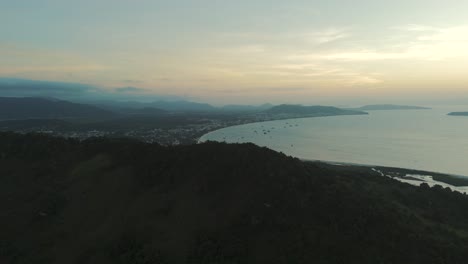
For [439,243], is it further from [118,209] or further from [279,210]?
[118,209]

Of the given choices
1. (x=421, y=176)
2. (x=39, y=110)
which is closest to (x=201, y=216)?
(x=421, y=176)

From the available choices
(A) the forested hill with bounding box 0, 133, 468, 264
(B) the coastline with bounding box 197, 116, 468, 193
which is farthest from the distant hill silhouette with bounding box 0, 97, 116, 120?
(A) the forested hill with bounding box 0, 133, 468, 264

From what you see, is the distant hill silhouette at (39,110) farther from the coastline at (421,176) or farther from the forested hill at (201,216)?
the forested hill at (201,216)

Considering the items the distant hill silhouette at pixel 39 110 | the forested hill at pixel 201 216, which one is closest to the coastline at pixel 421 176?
the forested hill at pixel 201 216

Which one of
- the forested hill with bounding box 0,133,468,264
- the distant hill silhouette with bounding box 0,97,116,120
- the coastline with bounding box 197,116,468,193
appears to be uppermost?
the distant hill silhouette with bounding box 0,97,116,120

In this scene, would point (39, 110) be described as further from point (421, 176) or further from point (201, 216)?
point (201, 216)

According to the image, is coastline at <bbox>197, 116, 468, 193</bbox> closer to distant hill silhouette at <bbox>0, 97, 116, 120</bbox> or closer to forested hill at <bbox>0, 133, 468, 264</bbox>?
forested hill at <bbox>0, 133, 468, 264</bbox>
